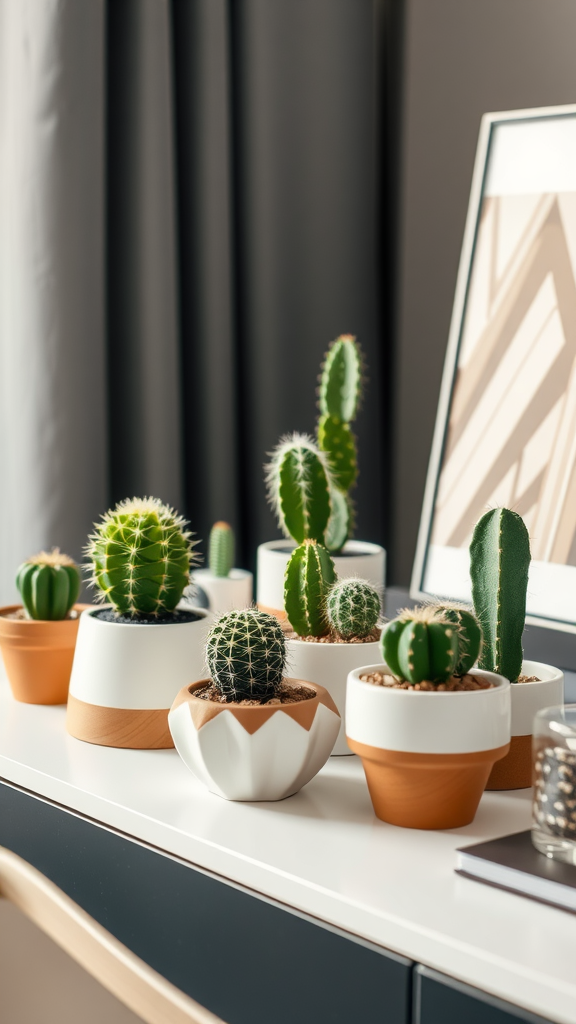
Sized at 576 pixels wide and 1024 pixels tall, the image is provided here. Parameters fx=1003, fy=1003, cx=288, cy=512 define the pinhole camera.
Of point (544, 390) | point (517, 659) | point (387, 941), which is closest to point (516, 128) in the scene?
point (544, 390)

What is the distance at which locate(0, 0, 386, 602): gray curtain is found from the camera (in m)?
1.41

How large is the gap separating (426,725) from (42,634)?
0.49m

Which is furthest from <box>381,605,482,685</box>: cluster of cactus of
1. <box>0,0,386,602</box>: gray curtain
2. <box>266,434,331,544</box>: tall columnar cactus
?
<box>0,0,386,602</box>: gray curtain

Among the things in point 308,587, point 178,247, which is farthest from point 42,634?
point 178,247

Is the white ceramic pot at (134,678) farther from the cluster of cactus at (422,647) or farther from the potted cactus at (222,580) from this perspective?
the potted cactus at (222,580)

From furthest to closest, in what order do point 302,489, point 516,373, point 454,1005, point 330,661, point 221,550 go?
1. point 221,550
2. point 516,373
3. point 302,489
4. point 330,661
5. point 454,1005

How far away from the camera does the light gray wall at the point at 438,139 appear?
1451mm

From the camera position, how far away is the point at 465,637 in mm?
771

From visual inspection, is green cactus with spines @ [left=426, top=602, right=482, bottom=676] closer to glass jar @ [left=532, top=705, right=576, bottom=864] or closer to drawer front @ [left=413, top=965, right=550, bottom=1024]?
glass jar @ [left=532, top=705, right=576, bottom=864]

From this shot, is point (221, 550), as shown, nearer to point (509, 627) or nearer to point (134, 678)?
point (134, 678)

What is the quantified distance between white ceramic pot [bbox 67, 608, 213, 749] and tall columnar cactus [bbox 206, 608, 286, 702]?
4.7 inches

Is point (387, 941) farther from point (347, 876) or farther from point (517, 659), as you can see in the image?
point (517, 659)

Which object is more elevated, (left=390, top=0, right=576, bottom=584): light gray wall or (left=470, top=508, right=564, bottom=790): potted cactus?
(left=390, top=0, right=576, bottom=584): light gray wall

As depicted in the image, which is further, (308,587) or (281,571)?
(281,571)
